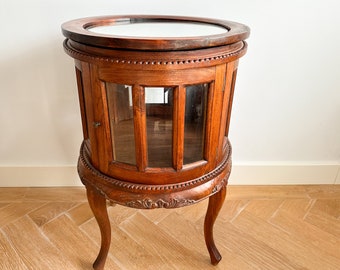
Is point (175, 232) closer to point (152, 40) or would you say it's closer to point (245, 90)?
point (245, 90)

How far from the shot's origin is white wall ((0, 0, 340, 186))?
3.70ft

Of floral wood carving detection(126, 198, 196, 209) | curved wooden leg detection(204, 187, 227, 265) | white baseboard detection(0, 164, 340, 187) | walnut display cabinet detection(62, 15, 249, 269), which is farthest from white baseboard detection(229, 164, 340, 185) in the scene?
floral wood carving detection(126, 198, 196, 209)

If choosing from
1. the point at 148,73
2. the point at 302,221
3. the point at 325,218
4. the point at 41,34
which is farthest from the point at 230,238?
the point at 41,34

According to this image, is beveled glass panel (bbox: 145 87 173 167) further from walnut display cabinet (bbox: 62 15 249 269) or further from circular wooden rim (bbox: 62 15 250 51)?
circular wooden rim (bbox: 62 15 250 51)

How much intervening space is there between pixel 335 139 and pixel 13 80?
1.58m

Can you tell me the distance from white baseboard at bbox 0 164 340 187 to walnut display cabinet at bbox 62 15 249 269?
0.67 meters

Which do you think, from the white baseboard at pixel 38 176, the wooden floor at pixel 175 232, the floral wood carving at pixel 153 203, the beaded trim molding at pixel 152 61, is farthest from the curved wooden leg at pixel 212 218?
the white baseboard at pixel 38 176

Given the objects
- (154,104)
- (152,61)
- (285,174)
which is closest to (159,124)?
(154,104)

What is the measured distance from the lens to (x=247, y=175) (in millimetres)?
1542

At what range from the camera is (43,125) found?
138 cm

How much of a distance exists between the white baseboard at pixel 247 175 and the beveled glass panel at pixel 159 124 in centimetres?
82

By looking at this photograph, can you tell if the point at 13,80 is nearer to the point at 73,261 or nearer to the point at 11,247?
the point at 11,247

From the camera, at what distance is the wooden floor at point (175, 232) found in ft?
3.76

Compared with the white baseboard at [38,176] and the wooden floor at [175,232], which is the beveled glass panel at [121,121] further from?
the white baseboard at [38,176]
